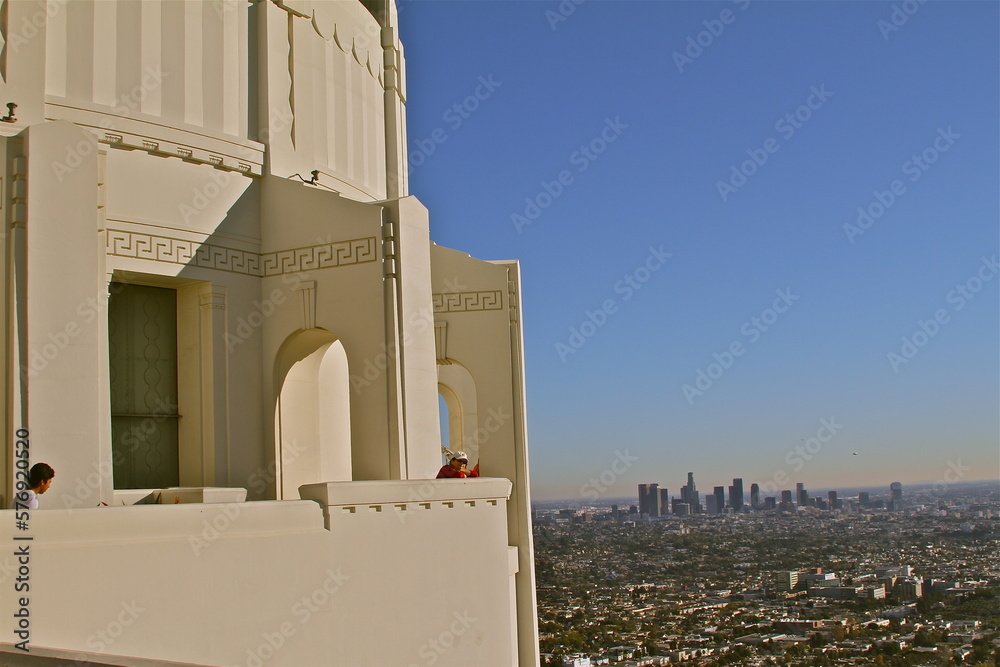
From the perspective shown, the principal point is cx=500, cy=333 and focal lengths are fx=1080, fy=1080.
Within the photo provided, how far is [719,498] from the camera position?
3866cm

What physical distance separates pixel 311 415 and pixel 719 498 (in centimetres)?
2745

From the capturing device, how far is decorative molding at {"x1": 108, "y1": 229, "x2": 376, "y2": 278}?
1188cm

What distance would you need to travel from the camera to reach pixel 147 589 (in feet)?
27.5

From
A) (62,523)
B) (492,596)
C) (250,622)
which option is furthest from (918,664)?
(62,523)

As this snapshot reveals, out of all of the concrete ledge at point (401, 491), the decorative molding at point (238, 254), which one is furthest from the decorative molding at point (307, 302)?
the concrete ledge at point (401, 491)

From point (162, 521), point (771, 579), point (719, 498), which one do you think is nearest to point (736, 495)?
point (719, 498)

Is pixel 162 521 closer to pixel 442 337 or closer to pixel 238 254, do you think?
pixel 238 254

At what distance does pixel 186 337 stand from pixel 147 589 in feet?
15.9

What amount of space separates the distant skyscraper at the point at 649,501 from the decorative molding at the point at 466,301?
2383 centimetres

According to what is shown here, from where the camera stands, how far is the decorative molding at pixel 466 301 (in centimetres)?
1625

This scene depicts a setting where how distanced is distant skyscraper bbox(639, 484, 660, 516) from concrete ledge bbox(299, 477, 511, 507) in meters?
28.1

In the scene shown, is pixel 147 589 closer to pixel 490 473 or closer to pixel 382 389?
pixel 382 389

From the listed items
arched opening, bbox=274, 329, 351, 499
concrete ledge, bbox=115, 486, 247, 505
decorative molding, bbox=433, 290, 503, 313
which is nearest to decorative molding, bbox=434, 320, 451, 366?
decorative molding, bbox=433, 290, 503, 313

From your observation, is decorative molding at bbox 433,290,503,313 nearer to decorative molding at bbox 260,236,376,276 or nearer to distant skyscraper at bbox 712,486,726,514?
decorative molding at bbox 260,236,376,276
